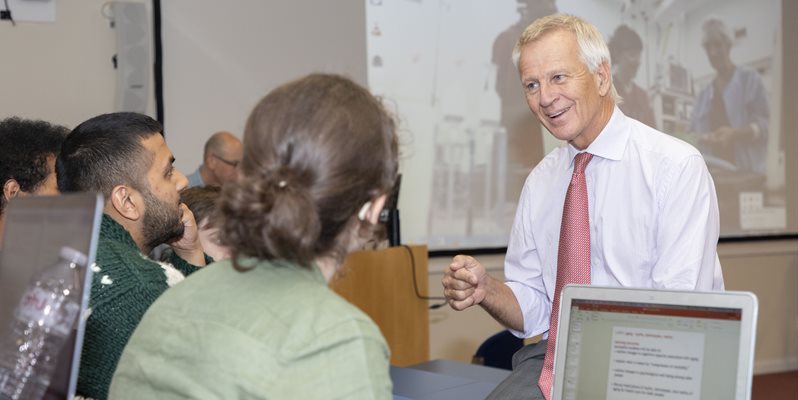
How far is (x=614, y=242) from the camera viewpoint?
6.42 feet

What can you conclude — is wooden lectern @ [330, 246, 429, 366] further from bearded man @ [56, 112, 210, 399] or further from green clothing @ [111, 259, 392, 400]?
green clothing @ [111, 259, 392, 400]

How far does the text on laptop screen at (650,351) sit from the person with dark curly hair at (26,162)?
1.35 m

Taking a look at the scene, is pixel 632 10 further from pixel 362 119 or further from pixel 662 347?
pixel 362 119

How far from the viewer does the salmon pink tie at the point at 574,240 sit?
1940 mm

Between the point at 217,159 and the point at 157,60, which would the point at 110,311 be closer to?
the point at 217,159

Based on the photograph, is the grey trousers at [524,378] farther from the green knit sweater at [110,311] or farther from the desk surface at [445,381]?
the green knit sweater at [110,311]

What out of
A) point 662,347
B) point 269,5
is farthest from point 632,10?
point 662,347

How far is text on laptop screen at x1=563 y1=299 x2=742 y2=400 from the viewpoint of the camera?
1277 mm

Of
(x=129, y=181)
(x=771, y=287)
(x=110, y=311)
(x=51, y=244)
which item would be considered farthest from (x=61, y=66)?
(x=771, y=287)

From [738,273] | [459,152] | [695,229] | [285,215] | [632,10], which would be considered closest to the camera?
[285,215]

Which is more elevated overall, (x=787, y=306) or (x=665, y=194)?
(x=665, y=194)

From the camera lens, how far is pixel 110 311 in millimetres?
1473

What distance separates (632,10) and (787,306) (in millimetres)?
2430

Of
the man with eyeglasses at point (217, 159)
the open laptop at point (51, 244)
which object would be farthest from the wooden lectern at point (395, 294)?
the open laptop at point (51, 244)
